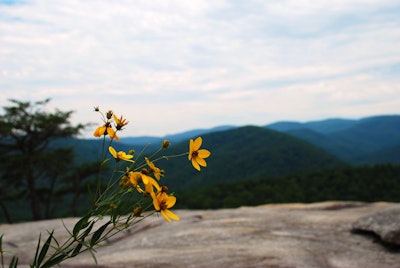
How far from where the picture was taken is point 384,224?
20.9 ft

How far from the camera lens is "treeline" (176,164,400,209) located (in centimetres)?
4053

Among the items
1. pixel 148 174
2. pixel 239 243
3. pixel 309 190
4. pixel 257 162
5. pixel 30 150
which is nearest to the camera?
pixel 148 174

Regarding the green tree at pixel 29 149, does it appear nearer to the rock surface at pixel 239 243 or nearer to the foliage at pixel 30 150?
the foliage at pixel 30 150

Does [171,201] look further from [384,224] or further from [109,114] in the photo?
[384,224]

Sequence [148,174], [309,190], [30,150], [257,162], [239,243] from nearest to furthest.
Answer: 1. [148,174]
2. [239,243]
3. [30,150]
4. [309,190]
5. [257,162]

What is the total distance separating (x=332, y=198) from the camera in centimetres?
4119

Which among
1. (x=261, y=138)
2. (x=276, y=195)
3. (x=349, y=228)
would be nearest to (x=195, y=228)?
(x=349, y=228)

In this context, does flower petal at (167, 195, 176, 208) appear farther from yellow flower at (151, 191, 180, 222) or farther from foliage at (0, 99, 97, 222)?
foliage at (0, 99, 97, 222)

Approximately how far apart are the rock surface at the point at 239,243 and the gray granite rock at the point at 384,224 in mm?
170

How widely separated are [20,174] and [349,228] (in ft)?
71.8

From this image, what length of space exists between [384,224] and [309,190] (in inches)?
1564

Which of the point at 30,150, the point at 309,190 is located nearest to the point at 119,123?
the point at 30,150

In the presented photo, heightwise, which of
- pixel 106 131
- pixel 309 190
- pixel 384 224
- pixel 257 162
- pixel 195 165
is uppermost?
pixel 106 131

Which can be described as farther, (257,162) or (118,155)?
(257,162)
